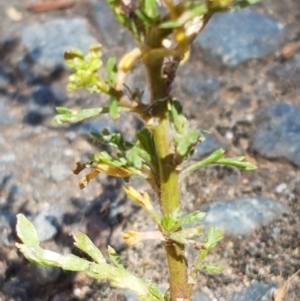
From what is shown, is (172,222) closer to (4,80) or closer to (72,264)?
(72,264)

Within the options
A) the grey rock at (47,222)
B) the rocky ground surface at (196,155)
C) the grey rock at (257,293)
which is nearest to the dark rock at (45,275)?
the rocky ground surface at (196,155)

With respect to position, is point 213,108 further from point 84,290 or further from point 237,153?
point 84,290

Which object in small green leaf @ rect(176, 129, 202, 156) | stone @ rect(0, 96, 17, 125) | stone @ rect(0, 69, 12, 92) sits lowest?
stone @ rect(0, 96, 17, 125)

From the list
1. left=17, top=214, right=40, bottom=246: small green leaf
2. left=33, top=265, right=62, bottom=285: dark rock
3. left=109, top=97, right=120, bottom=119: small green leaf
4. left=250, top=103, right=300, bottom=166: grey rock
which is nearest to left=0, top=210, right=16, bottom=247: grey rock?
left=33, top=265, right=62, bottom=285: dark rock

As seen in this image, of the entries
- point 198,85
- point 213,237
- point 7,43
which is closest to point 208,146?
point 198,85

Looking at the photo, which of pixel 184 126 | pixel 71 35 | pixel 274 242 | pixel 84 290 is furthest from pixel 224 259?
pixel 71 35

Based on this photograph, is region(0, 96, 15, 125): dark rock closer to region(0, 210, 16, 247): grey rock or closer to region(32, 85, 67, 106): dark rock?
region(32, 85, 67, 106): dark rock
